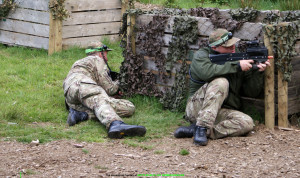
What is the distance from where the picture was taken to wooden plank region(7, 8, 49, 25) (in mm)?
10092

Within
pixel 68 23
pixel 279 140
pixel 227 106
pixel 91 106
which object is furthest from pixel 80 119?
pixel 68 23

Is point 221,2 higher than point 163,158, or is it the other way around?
point 221,2

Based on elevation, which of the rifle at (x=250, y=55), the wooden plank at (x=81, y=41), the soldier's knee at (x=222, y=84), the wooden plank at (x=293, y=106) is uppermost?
the rifle at (x=250, y=55)

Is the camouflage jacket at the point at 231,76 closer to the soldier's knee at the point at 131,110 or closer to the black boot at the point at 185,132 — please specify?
the black boot at the point at 185,132

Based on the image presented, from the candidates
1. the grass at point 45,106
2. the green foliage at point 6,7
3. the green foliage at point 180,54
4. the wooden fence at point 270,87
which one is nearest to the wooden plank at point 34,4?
the green foliage at point 6,7

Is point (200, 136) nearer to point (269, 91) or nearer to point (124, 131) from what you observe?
point (124, 131)

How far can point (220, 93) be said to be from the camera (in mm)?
5578

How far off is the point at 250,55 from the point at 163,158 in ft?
5.65

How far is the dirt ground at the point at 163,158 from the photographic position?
178 inches

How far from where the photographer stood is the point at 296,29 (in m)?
5.82

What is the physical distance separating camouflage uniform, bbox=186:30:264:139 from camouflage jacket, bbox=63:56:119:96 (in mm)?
1599

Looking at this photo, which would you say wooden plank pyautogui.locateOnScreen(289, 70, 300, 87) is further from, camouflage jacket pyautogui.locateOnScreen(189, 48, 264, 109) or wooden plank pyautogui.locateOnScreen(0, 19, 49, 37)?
wooden plank pyautogui.locateOnScreen(0, 19, 49, 37)

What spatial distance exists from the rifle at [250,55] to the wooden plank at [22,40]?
18.2 ft

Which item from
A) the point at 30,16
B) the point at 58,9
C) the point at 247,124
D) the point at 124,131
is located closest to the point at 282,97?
the point at 247,124
